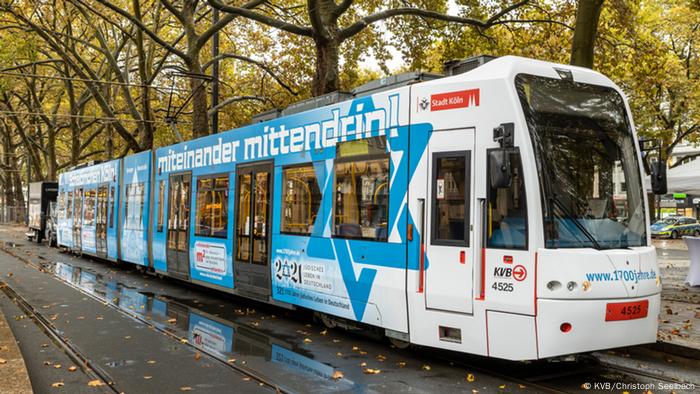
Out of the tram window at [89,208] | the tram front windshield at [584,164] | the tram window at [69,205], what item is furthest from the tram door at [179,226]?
the tram window at [69,205]

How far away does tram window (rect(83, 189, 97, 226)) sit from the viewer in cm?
2170

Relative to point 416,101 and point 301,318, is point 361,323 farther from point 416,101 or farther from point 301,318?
point 416,101

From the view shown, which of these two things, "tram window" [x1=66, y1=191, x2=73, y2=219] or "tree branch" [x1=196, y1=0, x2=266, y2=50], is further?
"tram window" [x1=66, y1=191, x2=73, y2=219]

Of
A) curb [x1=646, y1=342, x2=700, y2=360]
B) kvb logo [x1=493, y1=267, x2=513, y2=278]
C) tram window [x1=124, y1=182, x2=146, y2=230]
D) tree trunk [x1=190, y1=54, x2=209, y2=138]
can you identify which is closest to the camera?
kvb logo [x1=493, y1=267, x2=513, y2=278]

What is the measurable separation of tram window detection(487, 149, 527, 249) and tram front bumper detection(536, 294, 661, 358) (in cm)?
68

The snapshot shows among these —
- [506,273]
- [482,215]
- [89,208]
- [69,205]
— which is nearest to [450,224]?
[482,215]

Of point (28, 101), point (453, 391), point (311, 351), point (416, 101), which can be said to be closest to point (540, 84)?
point (416, 101)

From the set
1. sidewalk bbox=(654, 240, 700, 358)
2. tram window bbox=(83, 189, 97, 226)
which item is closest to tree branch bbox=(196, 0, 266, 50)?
tram window bbox=(83, 189, 97, 226)

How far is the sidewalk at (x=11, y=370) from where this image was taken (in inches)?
226

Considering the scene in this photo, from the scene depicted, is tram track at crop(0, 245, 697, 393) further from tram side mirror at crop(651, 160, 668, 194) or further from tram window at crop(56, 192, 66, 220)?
tram window at crop(56, 192, 66, 220)

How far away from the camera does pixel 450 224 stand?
7137 millimetres

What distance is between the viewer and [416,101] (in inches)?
299

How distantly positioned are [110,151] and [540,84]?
33.6 meters

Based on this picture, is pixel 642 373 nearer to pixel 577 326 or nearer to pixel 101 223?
pixel 577 326
